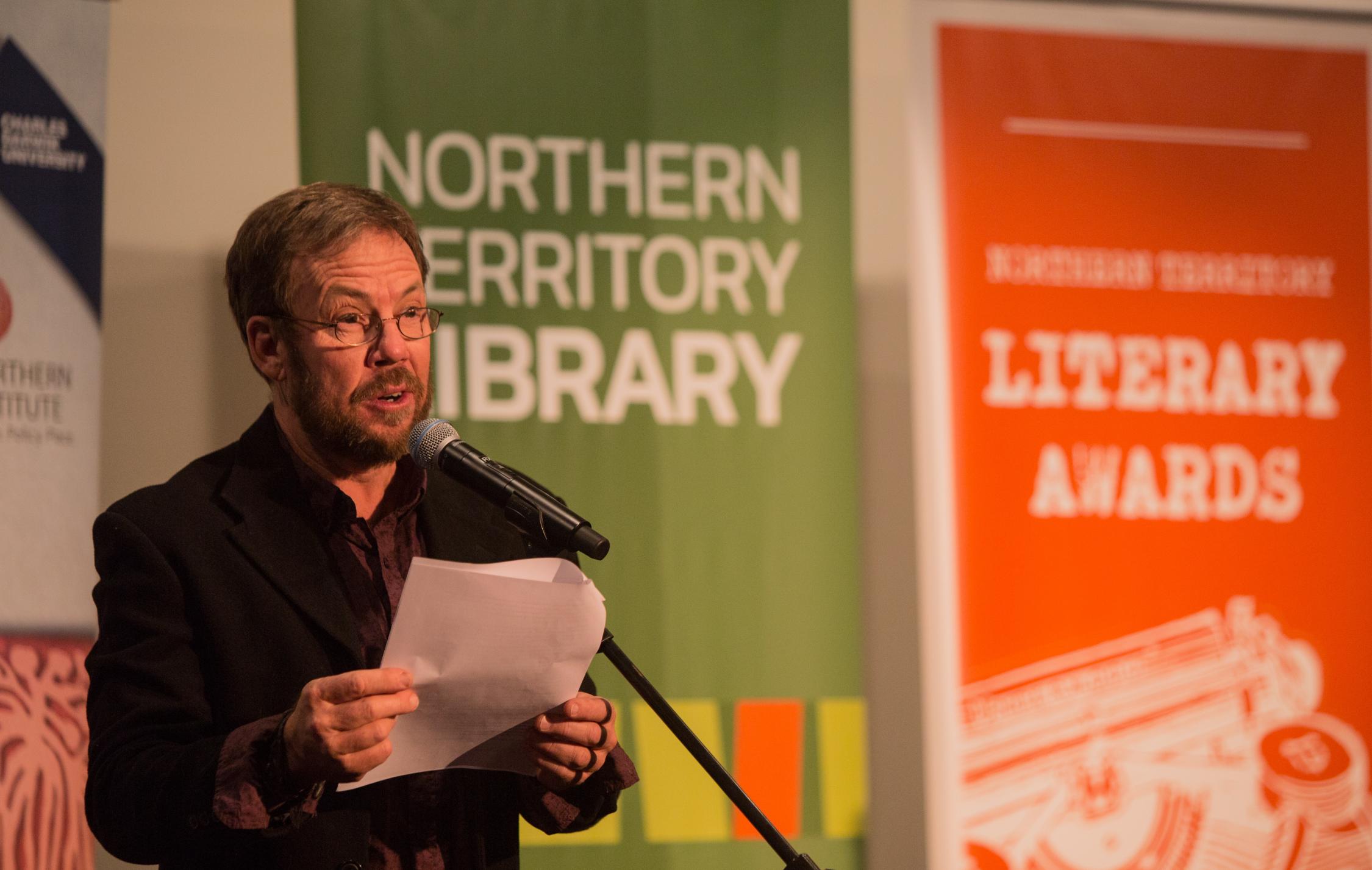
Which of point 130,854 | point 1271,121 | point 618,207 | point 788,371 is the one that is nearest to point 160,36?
point 618,207

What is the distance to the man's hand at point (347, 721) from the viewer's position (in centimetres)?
133

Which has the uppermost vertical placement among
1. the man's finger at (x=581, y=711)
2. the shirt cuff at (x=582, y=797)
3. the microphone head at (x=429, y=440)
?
the microphone head at (x=429, y=440)

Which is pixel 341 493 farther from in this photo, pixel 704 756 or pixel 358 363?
pixel 704 756

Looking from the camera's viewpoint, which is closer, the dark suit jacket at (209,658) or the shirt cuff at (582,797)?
the dark suit jacket at (209,658)

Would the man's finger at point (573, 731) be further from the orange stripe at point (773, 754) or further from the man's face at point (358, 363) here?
the orange stripe at point (773, 754)

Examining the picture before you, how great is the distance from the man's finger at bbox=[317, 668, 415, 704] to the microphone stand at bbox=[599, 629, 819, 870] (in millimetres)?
238

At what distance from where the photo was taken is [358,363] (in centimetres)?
174

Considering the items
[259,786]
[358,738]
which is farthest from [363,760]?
[259,786]

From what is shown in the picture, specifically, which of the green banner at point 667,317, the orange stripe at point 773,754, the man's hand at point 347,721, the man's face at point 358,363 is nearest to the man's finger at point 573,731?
the man's hand at point 347,721

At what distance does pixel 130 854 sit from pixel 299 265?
76 cm

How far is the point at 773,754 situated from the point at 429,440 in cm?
197

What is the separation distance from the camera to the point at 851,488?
11.0 ft

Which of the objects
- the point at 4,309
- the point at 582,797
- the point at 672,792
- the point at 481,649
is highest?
the point at 4,309

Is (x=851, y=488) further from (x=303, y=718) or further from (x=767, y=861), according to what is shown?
(x=303, y=718)
